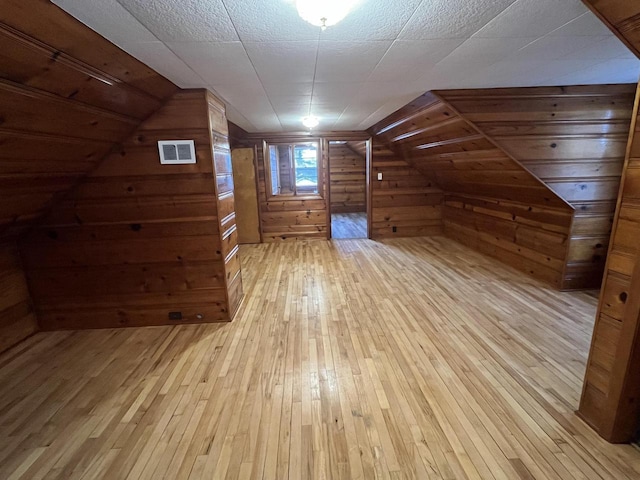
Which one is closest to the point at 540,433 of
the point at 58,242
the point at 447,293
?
the point at 447,293

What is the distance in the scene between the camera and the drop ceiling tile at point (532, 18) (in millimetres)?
1204

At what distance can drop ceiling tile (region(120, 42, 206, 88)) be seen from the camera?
1.41m

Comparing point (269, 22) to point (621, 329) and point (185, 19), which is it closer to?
point (185, 19)

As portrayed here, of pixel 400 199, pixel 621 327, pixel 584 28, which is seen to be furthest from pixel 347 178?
pixel 621 327

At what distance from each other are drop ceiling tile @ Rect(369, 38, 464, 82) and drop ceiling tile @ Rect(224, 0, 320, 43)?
510mm

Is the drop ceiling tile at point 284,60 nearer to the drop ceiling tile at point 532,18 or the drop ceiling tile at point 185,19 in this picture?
the drop ceiling tile at point 185,19

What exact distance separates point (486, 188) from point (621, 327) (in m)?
2.86

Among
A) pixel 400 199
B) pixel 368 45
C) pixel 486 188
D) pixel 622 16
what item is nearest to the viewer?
pixel 622 16

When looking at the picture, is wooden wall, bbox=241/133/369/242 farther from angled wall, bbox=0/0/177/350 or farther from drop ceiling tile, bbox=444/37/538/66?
drop ceiling tile, bbox=444/37/538/66

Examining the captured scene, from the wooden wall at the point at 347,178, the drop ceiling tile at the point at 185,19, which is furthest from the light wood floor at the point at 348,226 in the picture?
the drop ceiling tile at the point at 185,19

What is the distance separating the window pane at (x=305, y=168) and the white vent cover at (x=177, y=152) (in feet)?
17.9

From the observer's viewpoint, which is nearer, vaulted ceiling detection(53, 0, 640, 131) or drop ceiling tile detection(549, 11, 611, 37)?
vaulted ceiling detection(53, 0, 640, 131)

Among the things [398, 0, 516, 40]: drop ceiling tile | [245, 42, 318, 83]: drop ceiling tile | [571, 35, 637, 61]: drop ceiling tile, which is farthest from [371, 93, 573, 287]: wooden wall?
[245, 42, 318, 83]: drop ceiling tile

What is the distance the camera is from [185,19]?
47.0 inches
